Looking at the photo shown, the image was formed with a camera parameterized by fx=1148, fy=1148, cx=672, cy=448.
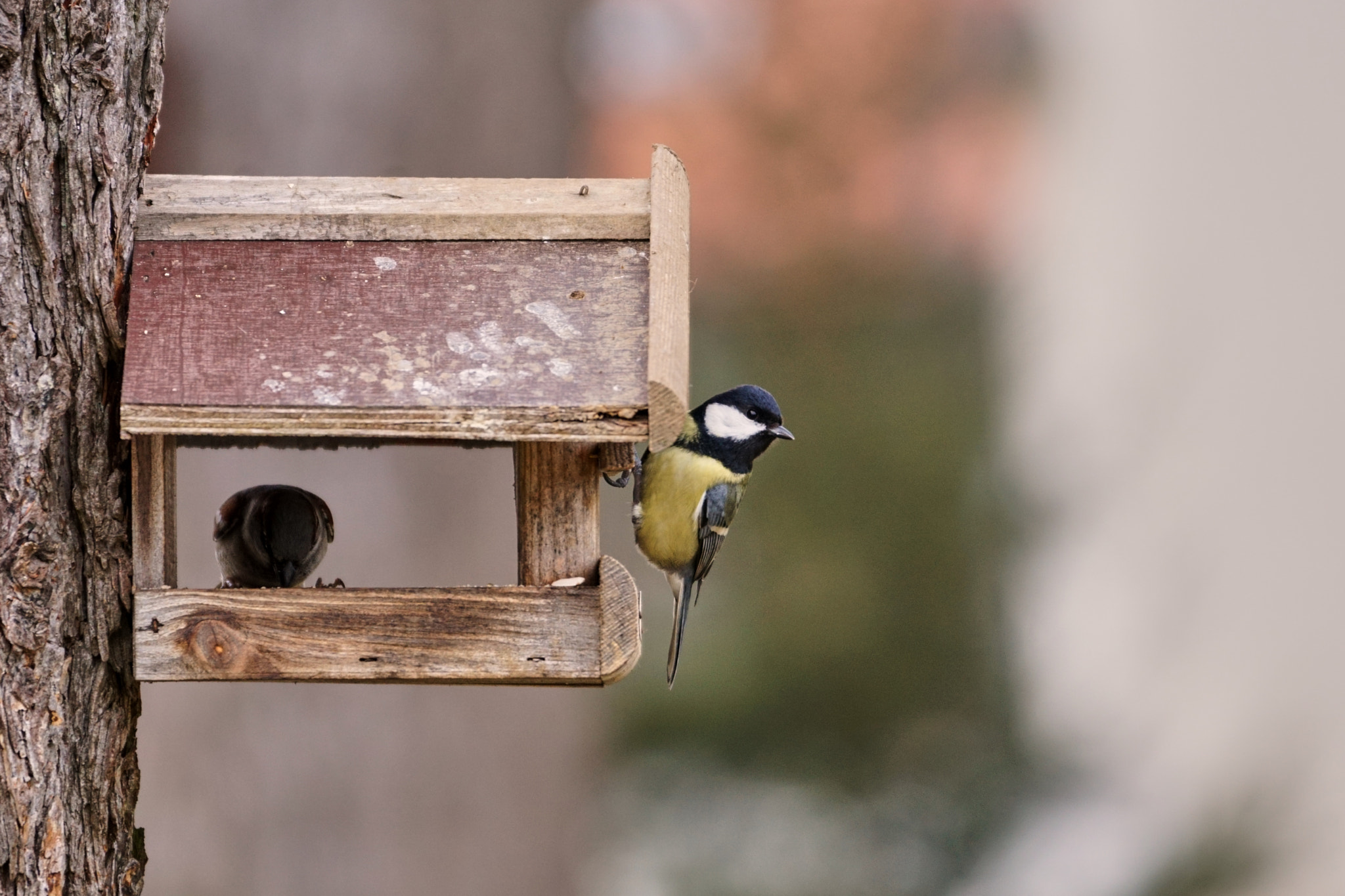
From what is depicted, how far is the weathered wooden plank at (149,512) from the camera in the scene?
1344mm

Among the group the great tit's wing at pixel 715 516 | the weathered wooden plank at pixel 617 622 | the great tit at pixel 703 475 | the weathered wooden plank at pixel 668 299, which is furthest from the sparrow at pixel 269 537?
the weathered wooden plank at pixel 668 299

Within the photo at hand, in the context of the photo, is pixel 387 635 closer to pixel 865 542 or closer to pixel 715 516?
pixel 715 516

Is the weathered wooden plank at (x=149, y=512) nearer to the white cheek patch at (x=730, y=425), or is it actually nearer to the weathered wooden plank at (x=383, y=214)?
the weathered wooden plank at (x=383, y=214)

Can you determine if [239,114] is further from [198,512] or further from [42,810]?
[42,810]

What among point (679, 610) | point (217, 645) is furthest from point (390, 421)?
point (679, 610)

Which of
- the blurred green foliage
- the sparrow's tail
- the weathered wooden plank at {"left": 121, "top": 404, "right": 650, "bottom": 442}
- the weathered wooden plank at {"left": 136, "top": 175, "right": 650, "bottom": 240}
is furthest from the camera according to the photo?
the blurred green foliage

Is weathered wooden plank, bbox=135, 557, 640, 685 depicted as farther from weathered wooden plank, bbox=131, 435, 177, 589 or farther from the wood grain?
the wood grain

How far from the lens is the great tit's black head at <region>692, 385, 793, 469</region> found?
6.84 feet

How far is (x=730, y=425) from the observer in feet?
7.00

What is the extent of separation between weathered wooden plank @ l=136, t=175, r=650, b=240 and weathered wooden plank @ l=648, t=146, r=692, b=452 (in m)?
0.02

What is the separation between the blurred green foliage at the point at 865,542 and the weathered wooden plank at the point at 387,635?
3294 mm

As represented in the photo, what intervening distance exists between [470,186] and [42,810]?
2.79 ft

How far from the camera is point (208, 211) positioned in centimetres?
132

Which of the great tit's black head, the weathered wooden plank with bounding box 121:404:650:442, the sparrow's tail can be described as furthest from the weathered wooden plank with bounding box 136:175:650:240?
the sparrow's tail
